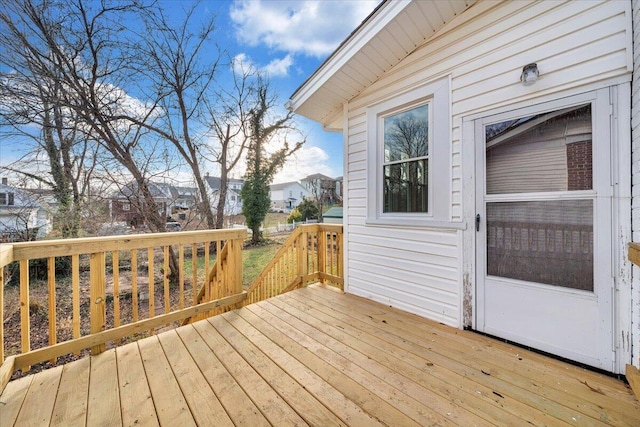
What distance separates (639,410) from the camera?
1399mm

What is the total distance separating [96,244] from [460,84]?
3.47 meters

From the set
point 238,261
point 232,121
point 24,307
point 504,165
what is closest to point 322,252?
point 238,261

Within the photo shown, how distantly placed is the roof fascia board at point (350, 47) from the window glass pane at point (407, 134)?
84cm

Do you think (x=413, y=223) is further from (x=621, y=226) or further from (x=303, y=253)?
(x=303, y=253)

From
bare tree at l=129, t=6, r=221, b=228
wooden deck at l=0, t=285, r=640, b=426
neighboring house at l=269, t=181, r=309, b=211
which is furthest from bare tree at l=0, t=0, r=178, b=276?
neighboring house at l=269, t=181, r=309, b=211

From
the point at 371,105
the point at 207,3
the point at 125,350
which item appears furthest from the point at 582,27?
the point at 207,3

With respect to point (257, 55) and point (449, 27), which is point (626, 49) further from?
point (257, 55)

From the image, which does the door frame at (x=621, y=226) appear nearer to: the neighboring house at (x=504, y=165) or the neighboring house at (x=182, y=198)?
the neighboring house at (x=504, y=165)

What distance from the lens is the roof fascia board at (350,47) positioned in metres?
2.32

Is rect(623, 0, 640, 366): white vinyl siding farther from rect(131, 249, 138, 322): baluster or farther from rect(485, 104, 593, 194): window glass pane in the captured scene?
rect(131, 249, 138, 322): baluster

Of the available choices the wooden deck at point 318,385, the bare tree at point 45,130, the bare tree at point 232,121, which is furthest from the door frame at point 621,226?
the bare tree at point 45,130

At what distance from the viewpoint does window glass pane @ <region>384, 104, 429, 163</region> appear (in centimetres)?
270

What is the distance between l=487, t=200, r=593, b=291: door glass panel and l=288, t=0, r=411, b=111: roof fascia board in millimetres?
1998

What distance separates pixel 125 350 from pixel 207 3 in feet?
25.5
